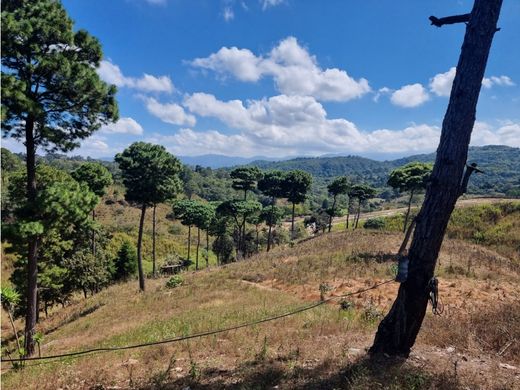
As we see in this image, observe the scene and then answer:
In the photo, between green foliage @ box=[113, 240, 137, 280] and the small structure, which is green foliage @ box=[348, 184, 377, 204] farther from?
green foliage @ box=[113, 240, 137, 280]

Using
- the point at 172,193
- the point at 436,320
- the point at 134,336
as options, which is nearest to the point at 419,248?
the point at 436,320

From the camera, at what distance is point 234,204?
124 ft

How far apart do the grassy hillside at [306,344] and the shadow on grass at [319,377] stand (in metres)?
0.02

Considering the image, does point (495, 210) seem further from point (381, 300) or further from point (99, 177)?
point (99, 177)

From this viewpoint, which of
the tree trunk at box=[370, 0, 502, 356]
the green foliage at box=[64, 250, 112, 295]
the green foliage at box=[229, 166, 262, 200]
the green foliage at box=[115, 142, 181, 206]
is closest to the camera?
the tree trunk at box=[370, 0, 502, 356]

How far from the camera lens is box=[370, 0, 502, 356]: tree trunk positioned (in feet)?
17.0

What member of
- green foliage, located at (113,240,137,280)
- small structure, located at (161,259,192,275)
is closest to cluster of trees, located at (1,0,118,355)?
green foliage, located at (113,240,137,280)

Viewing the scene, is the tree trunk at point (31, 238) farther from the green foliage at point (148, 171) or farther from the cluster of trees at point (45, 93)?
the green foliage at point (148, 171)

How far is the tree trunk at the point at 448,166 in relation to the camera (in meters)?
5.17

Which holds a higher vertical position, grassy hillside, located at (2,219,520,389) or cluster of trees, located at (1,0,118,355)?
cluster of trees, located at (1,0,118,355)

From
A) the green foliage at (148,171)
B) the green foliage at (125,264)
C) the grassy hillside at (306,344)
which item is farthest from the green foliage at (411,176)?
the green foliage at (125,264)

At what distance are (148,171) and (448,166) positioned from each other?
18.7 meters

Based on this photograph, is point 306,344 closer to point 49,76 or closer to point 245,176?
point 49,76

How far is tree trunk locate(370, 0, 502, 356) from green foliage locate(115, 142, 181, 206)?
17.9m
